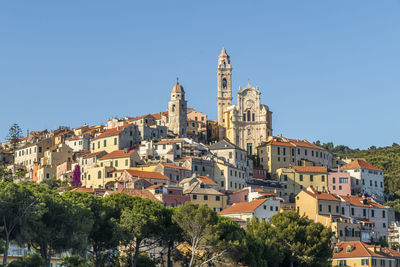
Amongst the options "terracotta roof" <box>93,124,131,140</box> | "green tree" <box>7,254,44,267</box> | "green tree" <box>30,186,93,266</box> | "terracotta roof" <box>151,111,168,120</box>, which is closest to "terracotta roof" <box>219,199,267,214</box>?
"terracotta roof" <box>93,124,131,140</box>

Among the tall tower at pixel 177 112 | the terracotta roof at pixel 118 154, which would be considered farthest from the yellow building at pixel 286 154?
the terracotta roof at pixel 118 154

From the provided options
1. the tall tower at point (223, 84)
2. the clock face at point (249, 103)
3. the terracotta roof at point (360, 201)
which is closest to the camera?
the terracotta roof at point (360, 201)

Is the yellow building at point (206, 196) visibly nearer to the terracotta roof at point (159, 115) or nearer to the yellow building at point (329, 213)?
the yellow building at point (329, 213)

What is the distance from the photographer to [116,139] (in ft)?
424

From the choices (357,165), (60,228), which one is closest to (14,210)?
(60,228)

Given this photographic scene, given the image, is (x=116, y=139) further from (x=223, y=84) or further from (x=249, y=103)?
(x=223, y=84)

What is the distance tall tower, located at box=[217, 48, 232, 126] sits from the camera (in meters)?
151

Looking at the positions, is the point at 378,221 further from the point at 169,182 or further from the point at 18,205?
the point at 18,205

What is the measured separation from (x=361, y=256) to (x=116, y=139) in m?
51.4

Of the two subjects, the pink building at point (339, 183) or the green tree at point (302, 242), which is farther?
the pink building at point (339, 183)

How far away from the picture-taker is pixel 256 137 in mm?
142625

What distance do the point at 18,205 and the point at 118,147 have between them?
6966cm

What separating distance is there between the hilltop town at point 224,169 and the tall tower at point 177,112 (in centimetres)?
18

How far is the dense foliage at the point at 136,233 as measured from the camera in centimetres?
5931
